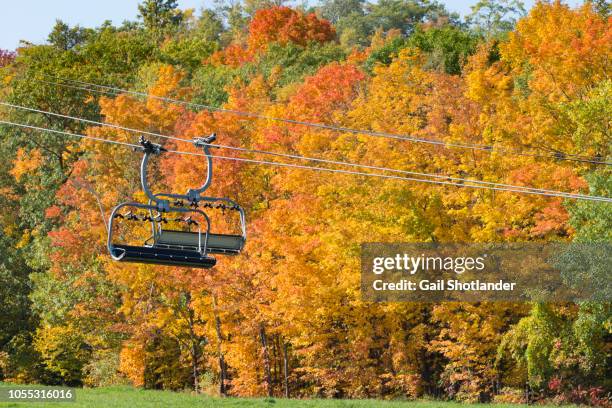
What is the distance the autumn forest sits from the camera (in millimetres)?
39281

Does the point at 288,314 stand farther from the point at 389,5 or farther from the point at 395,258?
the point at 389,5

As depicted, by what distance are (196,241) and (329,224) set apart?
62.7 ft

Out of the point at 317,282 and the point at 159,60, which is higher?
the point at 159,60

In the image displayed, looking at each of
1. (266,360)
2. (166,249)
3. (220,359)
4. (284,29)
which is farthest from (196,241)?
(284,29)

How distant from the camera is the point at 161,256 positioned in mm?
22797

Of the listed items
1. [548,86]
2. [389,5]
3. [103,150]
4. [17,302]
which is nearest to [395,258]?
[548,86]

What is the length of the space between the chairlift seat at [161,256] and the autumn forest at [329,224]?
12383 mm

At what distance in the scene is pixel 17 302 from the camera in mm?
60531

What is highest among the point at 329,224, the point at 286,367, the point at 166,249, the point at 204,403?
the point at 329,224

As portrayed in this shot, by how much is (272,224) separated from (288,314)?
138 inches

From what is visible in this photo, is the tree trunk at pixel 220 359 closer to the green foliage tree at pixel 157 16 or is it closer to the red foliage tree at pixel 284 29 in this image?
the red foliage tree at pixel 284 29

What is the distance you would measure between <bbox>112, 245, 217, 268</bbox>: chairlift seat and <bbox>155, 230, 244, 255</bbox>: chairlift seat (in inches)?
9.4

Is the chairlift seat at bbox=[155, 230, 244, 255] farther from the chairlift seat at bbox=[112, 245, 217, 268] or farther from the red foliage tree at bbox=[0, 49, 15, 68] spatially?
the red foliage tree at bbox=[0, 49, 15, 68]

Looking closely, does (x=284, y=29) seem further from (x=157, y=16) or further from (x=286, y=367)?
(x=286, y=367)
